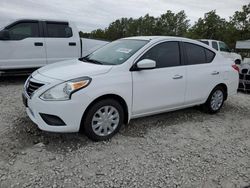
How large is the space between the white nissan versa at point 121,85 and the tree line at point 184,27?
7.59 meters

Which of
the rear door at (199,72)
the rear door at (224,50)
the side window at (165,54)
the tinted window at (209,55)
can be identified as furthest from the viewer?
the rear door at (224,50)

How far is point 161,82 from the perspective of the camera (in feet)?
14.1

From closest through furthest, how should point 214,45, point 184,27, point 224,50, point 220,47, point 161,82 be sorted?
1. point 161,82
2. point 214,45
3. point 220,47
4. point 224,50
5. point 184,27

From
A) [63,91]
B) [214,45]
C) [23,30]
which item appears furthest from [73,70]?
[214,45]

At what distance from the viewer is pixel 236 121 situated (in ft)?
17.0

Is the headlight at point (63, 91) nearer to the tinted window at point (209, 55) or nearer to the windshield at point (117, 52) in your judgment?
the windshield at point (117, 52)

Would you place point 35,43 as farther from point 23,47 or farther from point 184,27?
point 184,27

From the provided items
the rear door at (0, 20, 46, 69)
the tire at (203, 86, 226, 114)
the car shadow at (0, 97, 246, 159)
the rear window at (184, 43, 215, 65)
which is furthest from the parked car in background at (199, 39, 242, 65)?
the car shadow at (0, 97, 246, 159)

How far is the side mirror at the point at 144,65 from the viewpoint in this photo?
3941 mm

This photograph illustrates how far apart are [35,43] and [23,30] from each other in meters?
0.46

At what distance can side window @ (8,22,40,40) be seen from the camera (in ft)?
22.9

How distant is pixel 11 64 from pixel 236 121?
577 centimetres

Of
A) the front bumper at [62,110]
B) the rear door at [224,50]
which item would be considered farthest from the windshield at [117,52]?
the rear door at [224,50]

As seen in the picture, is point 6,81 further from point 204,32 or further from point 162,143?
point 204,32
